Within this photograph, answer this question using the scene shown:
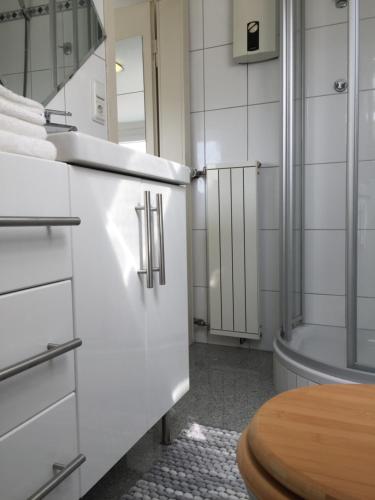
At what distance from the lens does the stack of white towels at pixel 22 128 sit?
0.64 m

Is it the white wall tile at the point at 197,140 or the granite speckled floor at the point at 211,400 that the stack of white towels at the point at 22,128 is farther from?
the white wall tile at the point at 197,140

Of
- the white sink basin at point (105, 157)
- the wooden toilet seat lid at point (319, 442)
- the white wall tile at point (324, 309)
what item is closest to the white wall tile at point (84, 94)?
the white sink basin at point (105, 157)

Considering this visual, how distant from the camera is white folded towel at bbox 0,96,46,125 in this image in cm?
65

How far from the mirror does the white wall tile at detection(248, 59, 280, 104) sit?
912 millimetres

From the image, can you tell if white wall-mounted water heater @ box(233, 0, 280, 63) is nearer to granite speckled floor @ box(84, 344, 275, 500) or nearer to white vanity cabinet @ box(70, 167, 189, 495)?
white vanity cabinet @ box(70, 167, 189, 495)

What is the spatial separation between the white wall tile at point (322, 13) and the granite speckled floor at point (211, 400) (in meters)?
1.66

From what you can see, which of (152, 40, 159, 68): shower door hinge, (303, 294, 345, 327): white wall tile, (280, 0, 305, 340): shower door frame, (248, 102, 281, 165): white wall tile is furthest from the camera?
(152, 40, 159, 68): shower door hinge

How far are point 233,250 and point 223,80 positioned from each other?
927 mm

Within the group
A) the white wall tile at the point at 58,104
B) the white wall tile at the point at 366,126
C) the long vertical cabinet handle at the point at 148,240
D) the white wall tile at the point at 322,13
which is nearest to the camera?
the long vertical cabinet handle at the point at 148,240

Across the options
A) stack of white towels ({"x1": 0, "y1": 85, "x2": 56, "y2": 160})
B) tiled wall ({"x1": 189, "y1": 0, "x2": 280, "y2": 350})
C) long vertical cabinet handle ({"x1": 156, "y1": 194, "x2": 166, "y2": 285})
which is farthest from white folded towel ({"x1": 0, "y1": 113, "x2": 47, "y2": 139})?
tiled wall ({"x1": 189, "y1": 0, "x2": 280, "y2": 350})

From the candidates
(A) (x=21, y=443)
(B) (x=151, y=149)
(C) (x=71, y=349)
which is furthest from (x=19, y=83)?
(B) (x=151, y=149)

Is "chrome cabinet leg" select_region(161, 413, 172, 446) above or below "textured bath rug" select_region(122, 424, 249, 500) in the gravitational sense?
above

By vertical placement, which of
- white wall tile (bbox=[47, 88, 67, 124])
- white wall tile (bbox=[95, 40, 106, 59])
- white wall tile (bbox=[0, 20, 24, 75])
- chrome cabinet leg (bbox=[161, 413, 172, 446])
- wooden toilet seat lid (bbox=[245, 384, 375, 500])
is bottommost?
chrome cabinet leg (bbox=[161, 413, 172, 446])

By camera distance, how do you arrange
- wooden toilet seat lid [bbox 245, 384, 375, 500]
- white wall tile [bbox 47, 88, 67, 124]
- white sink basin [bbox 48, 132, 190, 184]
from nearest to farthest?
1. wooden toilet seat lid [bbox 245, 384, 375, 500]
2. white sink basin [bbox 48, 132, 190, 184]
3. white wall tile [bbox 47, 88, 67, 124]
